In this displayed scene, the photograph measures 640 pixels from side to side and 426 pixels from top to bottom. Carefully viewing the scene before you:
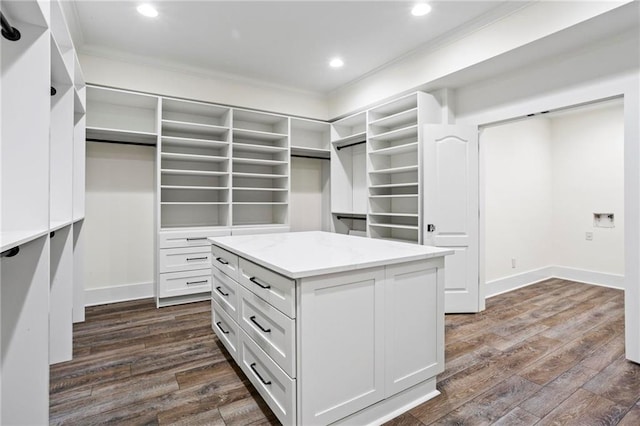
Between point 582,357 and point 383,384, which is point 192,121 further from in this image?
point 582,357

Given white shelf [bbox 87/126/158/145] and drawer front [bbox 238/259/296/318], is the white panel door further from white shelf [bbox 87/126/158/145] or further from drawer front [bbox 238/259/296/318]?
white shelf [bbox 87/126/158/145]

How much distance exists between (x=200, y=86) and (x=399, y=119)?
2476mm

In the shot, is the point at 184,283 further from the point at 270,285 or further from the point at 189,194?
the point at 270,285

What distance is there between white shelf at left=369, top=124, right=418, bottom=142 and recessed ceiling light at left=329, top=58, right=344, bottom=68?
0.95 meters

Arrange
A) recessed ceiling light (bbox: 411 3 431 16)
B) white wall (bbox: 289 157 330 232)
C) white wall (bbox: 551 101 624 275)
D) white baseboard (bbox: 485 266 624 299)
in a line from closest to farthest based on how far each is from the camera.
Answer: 1. recessed ceiling light (bbox: 411 3 431 16)
2. white baseboard (bbox: 485 266 624 299)
3. white wall (bbox: 551 101 624 275)
4. white wall (bbox: 289 157 330 232)

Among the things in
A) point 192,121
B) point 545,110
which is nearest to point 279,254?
point 545,110

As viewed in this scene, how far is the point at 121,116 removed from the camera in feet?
12.6

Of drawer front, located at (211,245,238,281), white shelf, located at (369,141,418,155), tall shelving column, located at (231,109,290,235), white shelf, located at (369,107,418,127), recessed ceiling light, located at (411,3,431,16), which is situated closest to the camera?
drawer front, located at (211,245,238,281)

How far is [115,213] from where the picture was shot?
385 centimetres

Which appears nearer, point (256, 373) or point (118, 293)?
point (256, 373)

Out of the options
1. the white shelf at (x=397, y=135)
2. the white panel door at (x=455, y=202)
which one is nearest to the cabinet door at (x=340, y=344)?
the white panel door at (x=455, y=202)

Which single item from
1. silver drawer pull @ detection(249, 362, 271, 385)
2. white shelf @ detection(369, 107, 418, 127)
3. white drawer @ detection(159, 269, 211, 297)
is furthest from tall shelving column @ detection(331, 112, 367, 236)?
silver drawer pull @ detection(249, 362, 271, 385)

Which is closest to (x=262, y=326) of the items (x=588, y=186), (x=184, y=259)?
(x=184, y=259)

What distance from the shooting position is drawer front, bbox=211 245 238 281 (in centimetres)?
216
